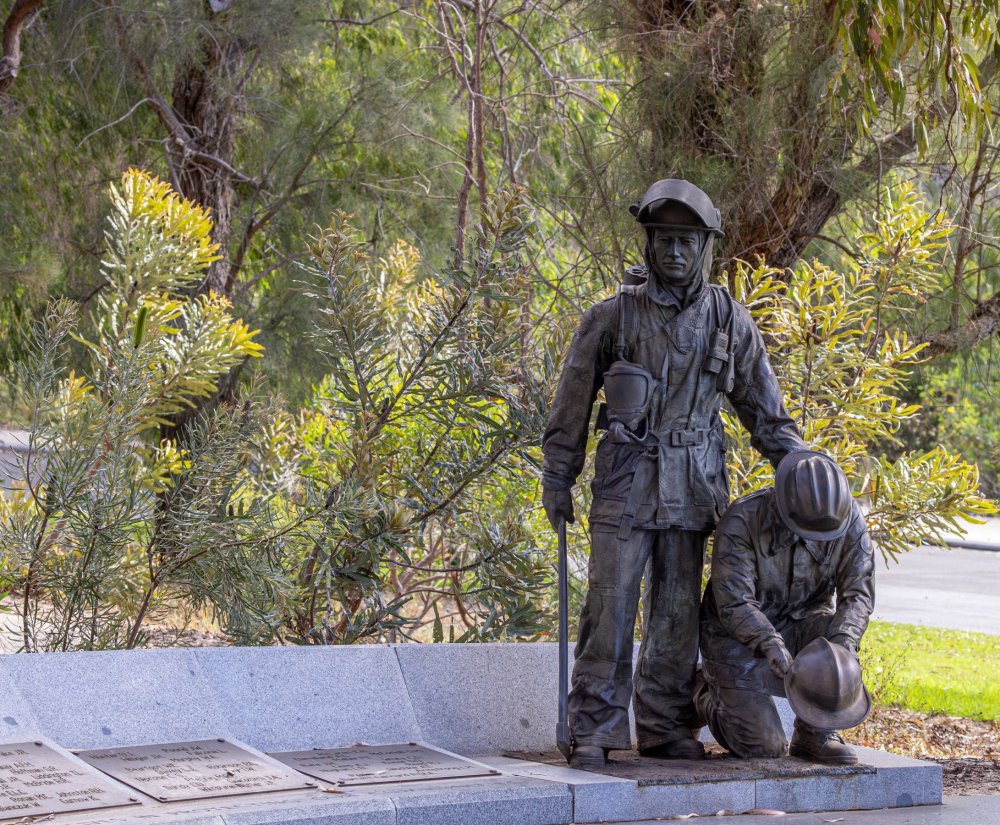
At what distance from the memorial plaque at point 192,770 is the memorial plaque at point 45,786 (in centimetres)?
10

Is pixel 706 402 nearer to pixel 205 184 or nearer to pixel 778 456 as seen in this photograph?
pixel 778 456

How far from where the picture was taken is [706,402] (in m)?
4.81

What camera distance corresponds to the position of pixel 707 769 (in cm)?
453

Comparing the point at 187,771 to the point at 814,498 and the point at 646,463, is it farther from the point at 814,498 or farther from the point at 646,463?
the point at 814,498

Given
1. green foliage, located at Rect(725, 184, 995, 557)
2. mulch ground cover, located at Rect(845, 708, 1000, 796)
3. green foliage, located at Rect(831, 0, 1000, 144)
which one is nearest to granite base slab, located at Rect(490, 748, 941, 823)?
mulch ground cover, located at Rect(845, 708, 1000, 796)

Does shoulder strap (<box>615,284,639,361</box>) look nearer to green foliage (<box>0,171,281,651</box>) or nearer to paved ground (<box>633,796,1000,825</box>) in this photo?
paved ground (<box>633,796,1000,825</box>)

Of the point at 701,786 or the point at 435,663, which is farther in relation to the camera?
the point at 435,663

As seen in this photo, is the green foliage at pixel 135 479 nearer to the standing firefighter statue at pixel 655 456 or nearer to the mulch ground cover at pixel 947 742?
the standing firefighter statue at pixel 655 456

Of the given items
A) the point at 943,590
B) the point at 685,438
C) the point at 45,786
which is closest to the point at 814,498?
the point at 685,438

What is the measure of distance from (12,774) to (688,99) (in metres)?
5.10

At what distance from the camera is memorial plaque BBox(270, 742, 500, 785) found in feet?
14.2

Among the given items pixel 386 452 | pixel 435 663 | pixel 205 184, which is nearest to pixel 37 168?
pixel 205 184

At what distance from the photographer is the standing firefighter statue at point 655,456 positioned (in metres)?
4.70

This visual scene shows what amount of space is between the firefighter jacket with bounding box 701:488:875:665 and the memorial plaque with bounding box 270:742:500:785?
0.98m
